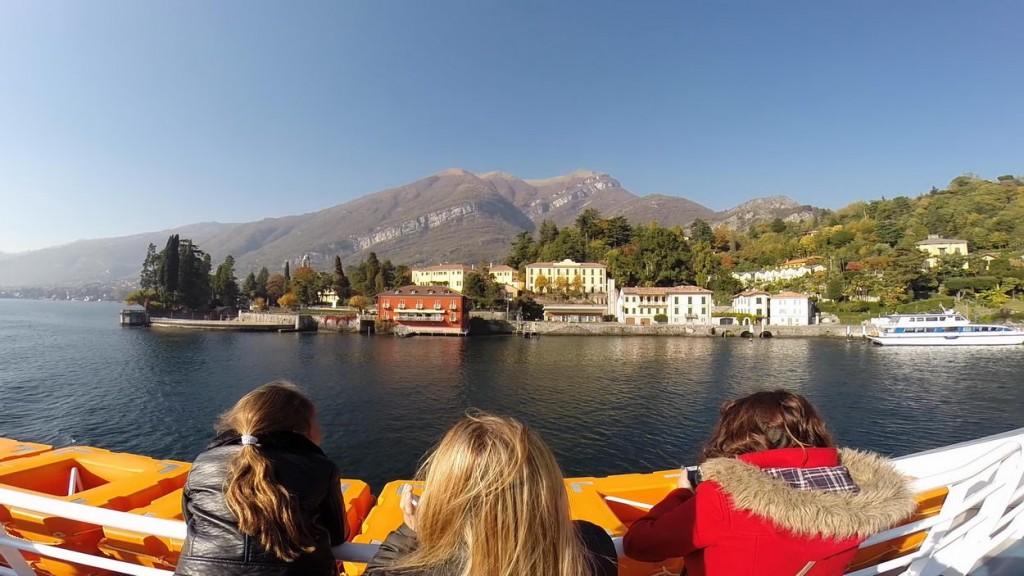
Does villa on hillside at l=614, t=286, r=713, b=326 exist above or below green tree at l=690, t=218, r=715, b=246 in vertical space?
below

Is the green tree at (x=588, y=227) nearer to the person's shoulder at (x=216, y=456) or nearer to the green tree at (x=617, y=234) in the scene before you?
the green tree at (x=617, y=234)

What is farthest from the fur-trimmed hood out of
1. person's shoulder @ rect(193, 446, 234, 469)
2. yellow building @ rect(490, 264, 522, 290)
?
yellow building @ rect(490, 264, 522, 290)

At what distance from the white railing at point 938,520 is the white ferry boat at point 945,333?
5874 cm

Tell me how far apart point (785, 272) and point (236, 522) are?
94.6 m

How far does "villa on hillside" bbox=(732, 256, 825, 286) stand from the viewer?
78.6 m

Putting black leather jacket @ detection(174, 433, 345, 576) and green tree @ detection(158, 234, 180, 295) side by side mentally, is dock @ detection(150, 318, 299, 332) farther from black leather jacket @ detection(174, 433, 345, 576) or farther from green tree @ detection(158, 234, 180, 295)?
black leather jacket @ detection(174, 433, 345, 576)

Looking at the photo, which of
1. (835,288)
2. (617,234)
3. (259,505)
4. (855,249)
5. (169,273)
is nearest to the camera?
(259,505)

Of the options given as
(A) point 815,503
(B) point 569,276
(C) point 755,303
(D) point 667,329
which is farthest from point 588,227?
(A) point 815,503

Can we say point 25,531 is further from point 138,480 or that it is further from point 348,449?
point 348,449

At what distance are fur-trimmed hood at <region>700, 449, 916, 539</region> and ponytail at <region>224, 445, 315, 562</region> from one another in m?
1.55

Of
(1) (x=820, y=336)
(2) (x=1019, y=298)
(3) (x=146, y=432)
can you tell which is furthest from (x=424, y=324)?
(2) (x=1019, y=298)

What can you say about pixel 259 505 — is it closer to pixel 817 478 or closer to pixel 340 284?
pixel 817 478

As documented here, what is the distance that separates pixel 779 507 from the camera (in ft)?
4.75

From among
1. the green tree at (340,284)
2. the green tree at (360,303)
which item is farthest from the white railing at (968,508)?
the green tree at (340,284)
